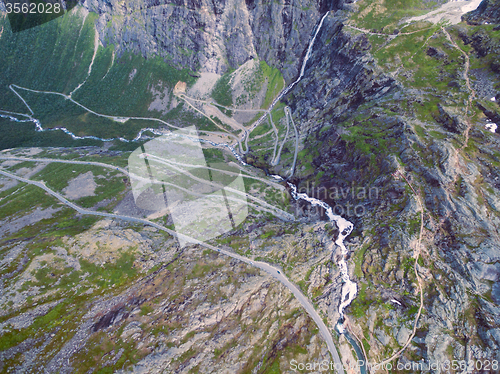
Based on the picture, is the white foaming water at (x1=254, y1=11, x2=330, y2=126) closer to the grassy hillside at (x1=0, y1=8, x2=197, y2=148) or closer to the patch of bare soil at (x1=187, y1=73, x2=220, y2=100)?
the patch of bare soil at (x1=187, y1=73, x2=220, y2=100)

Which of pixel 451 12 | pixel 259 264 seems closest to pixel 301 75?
pixel 451 12

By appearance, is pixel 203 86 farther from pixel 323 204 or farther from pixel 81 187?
pixel 323 204

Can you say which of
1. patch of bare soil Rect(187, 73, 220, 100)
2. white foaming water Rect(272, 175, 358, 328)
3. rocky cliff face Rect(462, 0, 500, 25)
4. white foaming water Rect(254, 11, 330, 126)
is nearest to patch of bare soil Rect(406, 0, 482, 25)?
rocky cliff face Rect(462, 0, 500, 25)

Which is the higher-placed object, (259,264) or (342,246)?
(342,246)

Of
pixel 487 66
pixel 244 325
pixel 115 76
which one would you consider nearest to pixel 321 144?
pixel 487 66

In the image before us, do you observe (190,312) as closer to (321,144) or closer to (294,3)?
(321,144)
